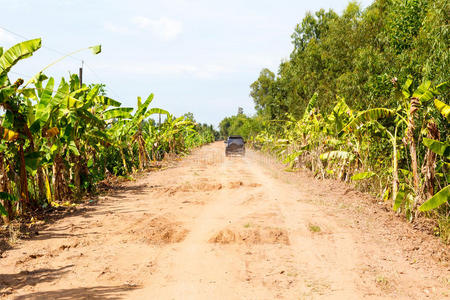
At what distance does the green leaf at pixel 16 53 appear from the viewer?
20.8 feet

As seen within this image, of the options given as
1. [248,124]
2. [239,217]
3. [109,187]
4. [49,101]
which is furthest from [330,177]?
[248,124]

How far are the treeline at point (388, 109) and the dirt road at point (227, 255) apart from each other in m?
1.01

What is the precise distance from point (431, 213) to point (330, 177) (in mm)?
6401

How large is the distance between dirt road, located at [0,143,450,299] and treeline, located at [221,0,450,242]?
3.31ft

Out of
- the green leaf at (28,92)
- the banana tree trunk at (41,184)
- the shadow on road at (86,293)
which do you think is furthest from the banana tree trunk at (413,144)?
the banana tree trunk at (41,184)

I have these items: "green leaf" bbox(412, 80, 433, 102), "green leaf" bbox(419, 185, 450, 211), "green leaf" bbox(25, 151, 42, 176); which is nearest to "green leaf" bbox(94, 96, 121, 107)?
"green leaf" bbox(25, 151, 42, 176)

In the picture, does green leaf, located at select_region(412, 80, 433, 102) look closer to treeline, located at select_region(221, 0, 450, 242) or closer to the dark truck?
treeline, located at select_region(221, 0, 450, 242)

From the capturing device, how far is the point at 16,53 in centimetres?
638

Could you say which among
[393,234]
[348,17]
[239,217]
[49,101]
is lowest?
[393,234]

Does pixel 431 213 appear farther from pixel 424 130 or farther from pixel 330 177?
pixel 330 177

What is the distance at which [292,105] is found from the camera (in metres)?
28.9

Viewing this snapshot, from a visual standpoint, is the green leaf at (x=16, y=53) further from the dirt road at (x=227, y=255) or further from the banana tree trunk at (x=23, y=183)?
the dirt road at (x=227, y=255)

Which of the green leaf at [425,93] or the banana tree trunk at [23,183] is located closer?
the banana tree trunk at [23,183]

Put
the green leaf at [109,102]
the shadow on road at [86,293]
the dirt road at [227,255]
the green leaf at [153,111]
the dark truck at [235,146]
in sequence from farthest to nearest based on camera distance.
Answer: the dark truck at [235,146] → the green leaf at [153,111] → the green leaf at [109,102] → the dirt road at [227,255] → the shadow on road at [86,293]
